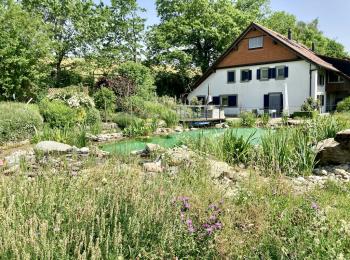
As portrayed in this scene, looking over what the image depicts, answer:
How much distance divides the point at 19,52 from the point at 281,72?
18752mm

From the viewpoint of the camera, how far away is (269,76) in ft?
94.5

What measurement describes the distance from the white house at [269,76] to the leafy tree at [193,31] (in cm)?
368

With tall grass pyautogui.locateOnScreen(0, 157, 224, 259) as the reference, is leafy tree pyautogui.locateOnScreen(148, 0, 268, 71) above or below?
above

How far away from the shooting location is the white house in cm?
2717

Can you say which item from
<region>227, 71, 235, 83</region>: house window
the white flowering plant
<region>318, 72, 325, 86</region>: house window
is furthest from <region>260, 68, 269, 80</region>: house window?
the white flowering plant

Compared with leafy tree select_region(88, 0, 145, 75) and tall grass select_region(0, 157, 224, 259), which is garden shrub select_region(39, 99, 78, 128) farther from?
leafy tree select_region(88, 0, 145, 75)

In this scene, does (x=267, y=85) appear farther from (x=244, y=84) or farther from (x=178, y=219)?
(x=178, y=219)

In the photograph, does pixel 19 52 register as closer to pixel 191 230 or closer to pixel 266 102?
pixel 266 102

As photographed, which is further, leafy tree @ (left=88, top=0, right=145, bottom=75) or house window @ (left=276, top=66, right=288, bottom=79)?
leafy tree @ (left=88, top=0, right=145, bottom=75)

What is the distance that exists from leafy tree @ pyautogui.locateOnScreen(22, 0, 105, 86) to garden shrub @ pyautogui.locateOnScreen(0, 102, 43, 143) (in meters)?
13.0

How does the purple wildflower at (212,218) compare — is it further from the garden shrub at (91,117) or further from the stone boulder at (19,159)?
the garden shrub at (91,117)

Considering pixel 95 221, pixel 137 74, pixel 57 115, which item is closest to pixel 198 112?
pixel 137 74

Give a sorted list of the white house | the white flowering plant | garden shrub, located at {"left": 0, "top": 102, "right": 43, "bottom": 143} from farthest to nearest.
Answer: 1. the white house
2. the white flowering plant
3. garden shrub, located at {"left": 0, "top": 102, "right": 43, "bottom": 143}

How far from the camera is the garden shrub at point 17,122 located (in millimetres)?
12719
